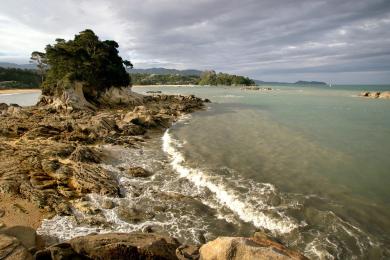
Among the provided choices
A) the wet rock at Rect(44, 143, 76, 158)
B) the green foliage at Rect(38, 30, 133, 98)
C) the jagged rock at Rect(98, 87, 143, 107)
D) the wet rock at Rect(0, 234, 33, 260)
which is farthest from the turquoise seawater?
the jagged rock at Rect(98, 87, 143, 107)

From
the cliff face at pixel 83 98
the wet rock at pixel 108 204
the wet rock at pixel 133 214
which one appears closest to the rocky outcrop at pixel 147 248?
the wet rock at pixel 133 214

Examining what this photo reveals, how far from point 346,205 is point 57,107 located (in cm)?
3968

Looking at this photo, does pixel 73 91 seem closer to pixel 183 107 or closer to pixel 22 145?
pixel 183 107

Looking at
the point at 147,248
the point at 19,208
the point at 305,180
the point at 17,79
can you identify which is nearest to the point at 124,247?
the point at 147,248

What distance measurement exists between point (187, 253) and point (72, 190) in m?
9.08

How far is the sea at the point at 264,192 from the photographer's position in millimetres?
11781

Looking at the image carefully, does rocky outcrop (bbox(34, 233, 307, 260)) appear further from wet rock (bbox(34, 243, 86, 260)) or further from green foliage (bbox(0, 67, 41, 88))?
green foliage (bbox(0, 67, 41, 88))

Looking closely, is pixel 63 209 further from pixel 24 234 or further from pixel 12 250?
pixel 12 250

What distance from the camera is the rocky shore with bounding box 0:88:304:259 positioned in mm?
8159

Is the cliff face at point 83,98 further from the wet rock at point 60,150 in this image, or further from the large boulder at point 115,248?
the large boulder at point 115,248

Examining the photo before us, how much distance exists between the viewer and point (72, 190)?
15312mm

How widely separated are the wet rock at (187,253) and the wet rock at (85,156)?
40.6 feet

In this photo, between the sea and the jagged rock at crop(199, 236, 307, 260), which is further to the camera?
the sea

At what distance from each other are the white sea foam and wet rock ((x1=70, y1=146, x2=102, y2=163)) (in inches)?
203
